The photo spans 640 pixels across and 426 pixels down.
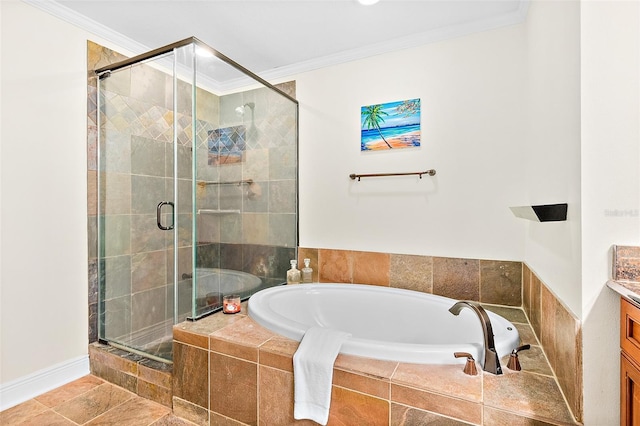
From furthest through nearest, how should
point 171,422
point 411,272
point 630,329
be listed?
point 411,272, point 171,422, point 630,329

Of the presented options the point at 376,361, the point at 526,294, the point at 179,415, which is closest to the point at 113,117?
the point at 179,415

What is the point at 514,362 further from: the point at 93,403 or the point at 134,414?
the point at 93,403

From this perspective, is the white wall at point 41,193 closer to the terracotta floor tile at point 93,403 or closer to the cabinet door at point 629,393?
the terracotta floor tile at point 93,403

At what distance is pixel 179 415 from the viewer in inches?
68.0

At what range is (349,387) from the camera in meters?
1.28

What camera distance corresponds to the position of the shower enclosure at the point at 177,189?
6.47 feet

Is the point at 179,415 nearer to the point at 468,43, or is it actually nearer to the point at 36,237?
the point at 36,237

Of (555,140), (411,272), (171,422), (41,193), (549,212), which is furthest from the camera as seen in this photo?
(411,272)

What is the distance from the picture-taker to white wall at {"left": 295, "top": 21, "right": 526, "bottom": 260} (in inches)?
83.4

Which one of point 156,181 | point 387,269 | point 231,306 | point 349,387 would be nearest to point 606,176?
point 349,387

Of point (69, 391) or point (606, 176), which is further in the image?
point (69, 391)

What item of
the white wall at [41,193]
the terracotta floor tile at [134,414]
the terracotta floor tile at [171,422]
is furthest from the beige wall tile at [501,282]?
the white wall at [41,193]

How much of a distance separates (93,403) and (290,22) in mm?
2659

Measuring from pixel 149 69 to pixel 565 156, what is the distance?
2.39m
